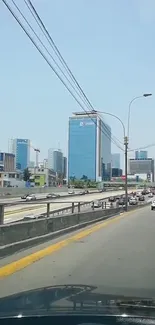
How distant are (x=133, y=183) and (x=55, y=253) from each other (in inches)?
6660

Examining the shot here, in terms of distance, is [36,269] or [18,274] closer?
[18,274]

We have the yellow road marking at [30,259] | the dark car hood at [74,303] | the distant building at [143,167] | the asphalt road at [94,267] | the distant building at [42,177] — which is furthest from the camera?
the distant building at [143,167]

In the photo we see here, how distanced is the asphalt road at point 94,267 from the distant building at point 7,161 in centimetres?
16508

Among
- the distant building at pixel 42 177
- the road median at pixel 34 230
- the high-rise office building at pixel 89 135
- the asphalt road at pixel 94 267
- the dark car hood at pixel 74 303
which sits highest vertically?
the high-rise office building at pixel 89 135

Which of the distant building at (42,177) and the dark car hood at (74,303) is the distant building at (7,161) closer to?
the distant building at (42,177)

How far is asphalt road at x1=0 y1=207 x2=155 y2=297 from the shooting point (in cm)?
828

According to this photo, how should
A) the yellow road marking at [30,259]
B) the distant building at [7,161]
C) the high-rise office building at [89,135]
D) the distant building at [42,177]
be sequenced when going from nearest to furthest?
the yellow road marking at [30,259]
the high-rise office building at [89,135]
the distant building at [42,177]
the distant building at [7,161]

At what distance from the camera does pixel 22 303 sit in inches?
173

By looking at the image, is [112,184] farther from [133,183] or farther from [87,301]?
[87,301]

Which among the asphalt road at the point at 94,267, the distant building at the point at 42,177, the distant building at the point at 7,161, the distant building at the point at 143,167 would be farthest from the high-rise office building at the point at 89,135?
the distant building at the point at 143,167

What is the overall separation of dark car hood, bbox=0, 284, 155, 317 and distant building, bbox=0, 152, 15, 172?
174m

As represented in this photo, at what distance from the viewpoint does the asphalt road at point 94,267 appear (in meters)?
8.28

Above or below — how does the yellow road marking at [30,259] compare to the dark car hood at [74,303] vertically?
below

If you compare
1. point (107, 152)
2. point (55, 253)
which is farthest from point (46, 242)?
point (107, 152)
